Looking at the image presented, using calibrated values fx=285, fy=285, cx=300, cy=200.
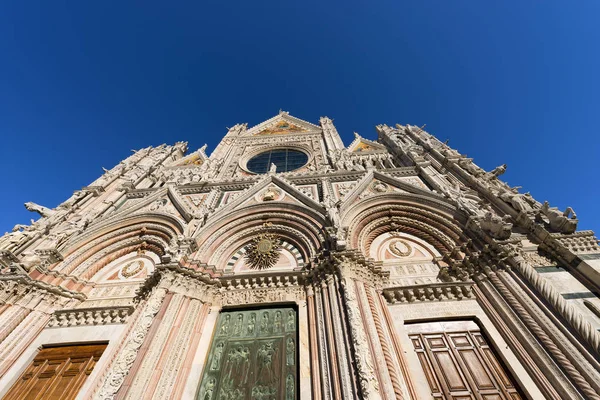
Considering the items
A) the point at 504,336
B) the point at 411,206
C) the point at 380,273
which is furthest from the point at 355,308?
the point at 411,206

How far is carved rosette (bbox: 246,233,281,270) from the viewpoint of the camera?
8.33 meters

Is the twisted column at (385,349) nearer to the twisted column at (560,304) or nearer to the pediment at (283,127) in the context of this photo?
the twisted column at (560,304)

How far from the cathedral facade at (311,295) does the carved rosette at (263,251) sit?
6 cm

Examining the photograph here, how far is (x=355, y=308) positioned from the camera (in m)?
5.64

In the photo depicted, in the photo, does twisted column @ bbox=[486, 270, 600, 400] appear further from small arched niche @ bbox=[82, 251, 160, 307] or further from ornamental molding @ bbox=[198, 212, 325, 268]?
small arched niche @ bbox=[82, 251, 160, 307]

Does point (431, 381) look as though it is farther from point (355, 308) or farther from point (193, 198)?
point (193, 198)

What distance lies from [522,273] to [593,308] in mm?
1106

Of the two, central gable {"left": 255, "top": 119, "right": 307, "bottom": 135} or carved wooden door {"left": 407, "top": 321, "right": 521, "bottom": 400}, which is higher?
central gable {"left": 255, "top": 119, "right": 307, "bottom": 135}

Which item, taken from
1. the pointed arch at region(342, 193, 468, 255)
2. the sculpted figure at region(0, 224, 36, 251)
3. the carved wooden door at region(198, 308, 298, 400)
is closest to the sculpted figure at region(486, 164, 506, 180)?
the pointed arch at region(342, 193, 468, 255)

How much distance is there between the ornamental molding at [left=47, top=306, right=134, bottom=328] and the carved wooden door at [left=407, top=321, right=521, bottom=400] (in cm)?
681

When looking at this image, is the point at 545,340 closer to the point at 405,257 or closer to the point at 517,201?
the point at 405,257

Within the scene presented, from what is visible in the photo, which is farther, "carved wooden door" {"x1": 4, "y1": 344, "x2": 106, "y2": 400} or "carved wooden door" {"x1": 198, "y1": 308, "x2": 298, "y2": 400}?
"carved wooden door" {"x1": 4, "y1": 344, "x2": 106, "y2": 400}

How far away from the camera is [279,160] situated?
1703cm

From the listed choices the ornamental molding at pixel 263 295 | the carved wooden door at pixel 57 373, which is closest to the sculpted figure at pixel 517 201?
the ornamental molding at pixel 263 295
